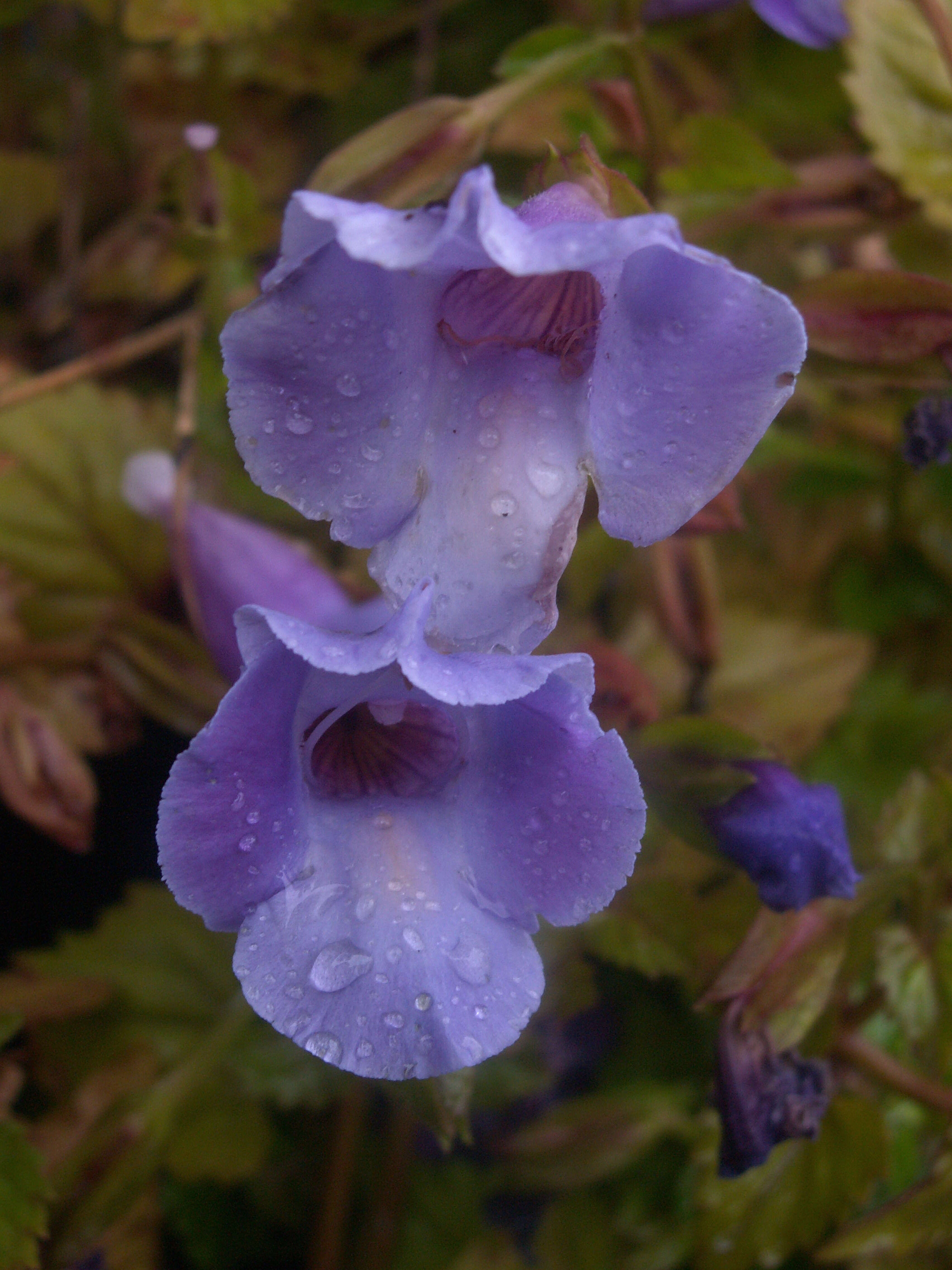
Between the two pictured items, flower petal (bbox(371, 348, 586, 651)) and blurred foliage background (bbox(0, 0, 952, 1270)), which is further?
blurred foliage background (bbox(0, 0, 952, 1270))

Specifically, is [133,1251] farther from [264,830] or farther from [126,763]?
[264,830]

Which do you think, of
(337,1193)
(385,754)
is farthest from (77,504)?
(337,1193)

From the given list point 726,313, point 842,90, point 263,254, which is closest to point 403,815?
point 726,313

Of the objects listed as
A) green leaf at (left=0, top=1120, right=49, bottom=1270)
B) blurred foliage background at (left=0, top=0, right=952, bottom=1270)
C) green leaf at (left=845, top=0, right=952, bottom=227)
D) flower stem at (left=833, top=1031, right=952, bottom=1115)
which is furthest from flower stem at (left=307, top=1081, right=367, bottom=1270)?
green leaf at (left=845, top=0, right=952, bottom=227)

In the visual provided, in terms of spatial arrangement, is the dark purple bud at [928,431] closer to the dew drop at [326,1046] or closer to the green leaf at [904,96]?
the green leaf at [904,96]

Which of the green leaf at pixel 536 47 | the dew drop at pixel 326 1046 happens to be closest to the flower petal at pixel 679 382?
the dew drop at pixel 326 1046

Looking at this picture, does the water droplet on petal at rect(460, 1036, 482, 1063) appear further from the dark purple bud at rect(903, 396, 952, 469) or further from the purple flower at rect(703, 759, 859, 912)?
the dark purple bud at rect(903, 396, 952, 469)
